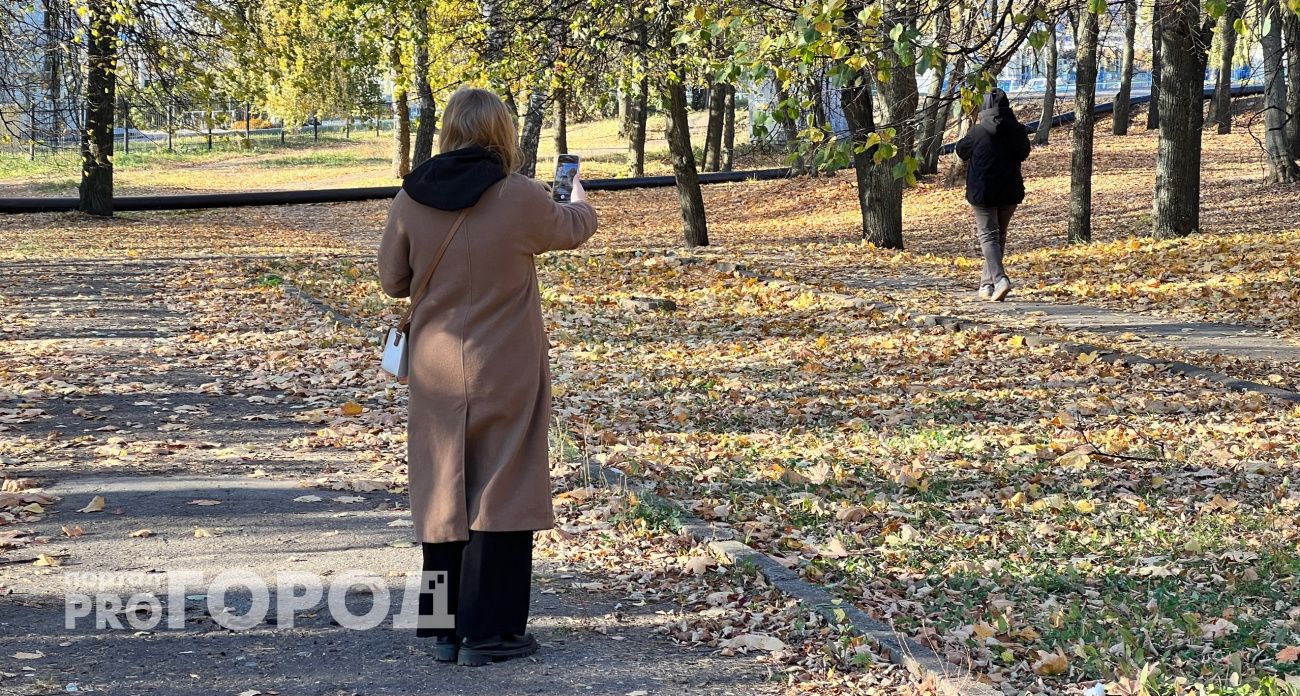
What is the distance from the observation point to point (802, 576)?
5.17 m

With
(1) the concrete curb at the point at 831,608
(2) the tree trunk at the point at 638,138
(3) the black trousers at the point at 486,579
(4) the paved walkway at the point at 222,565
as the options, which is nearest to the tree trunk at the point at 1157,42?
(1) the concrete curb at the point at 831,608

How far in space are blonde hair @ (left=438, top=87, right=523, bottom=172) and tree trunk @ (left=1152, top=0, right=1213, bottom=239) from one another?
42.1 ft

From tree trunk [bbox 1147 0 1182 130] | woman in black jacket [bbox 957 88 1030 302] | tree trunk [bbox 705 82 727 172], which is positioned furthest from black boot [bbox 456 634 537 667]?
tree trunk [bbox 705 82 727 172]

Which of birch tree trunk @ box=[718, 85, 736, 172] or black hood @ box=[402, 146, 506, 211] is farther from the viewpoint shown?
birch tree trunk @ box=[718, 85, 736, 172]

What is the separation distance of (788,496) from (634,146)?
32.0 meters

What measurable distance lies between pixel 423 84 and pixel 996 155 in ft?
55.8

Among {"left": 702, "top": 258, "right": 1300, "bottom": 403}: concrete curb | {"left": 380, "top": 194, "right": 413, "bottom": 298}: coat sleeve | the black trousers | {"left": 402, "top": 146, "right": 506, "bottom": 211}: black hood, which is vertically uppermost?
{"left": 402, "top": 146, "right": 506, "bottom": 211}: black hood

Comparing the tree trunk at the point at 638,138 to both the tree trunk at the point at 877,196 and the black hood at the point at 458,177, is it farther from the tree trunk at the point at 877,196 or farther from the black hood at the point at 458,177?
the black hood at the point at 458,177

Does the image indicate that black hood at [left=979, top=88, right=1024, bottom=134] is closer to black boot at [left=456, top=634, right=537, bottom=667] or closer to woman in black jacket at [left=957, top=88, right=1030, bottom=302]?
woman in black jacket at [left=957, top=88, right=1030, bottom=302]

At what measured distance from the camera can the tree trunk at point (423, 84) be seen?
16672mm

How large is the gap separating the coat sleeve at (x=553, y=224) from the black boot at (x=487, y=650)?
50.9 inches

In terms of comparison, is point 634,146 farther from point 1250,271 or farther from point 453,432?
point 453,432

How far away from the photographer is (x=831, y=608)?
468 cm

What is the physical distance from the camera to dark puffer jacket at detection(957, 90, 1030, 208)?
37.6 ft
